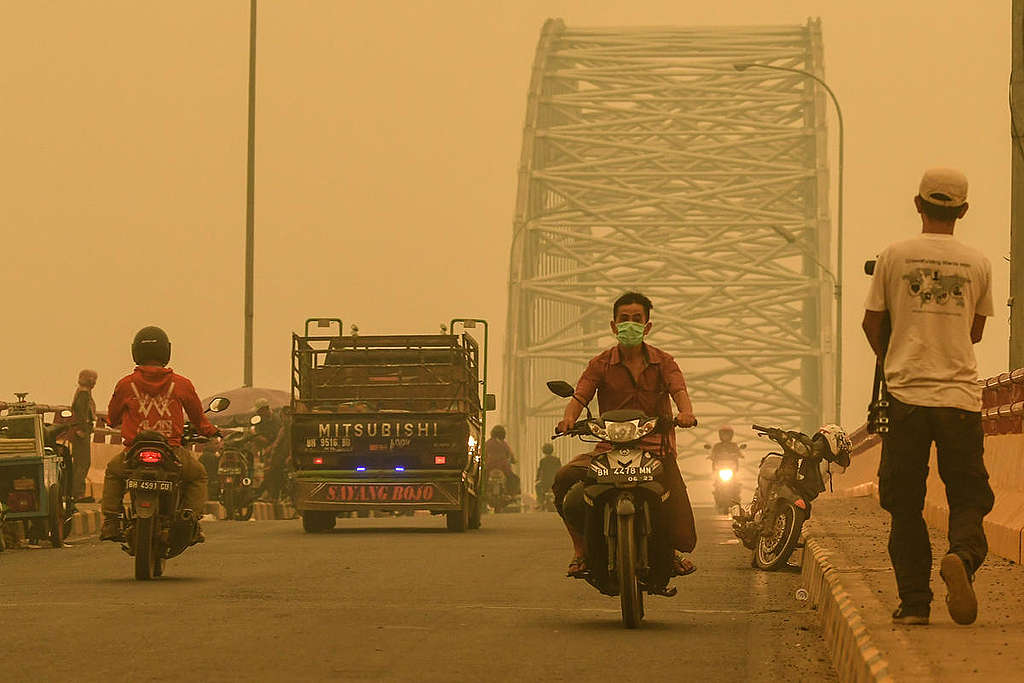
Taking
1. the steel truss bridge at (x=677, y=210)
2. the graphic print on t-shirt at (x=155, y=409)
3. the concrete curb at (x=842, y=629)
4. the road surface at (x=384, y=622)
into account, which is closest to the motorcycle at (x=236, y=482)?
the road surface at (x=384, y=622)

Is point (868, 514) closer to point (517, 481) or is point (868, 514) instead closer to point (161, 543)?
point (161, 543)

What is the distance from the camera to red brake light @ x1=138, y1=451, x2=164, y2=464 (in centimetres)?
1452

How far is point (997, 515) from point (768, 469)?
5.80ft

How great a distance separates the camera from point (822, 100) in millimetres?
100812

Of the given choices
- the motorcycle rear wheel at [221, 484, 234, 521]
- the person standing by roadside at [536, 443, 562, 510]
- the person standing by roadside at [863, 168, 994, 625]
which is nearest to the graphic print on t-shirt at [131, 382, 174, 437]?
the person standing by roadside at [863, 168, 994, 625]

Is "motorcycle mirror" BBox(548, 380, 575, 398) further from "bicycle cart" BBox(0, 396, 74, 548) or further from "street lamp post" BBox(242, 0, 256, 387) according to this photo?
"street lamp post" BBox(242, 0, 256, 387)

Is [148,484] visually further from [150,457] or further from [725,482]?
[725,482]

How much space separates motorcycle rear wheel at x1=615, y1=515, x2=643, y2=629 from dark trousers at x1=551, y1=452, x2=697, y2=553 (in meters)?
0.32

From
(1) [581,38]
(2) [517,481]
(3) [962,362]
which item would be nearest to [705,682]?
(3) [962,362]

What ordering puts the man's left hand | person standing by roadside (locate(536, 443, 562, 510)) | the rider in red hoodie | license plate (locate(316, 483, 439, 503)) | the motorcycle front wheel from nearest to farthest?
the man's left hand → the rider in red hoodie → the motorcycle front wheel → license plate (locate(316, 483, 439, 503)) → person standing by roadside (locate(536, 443, 562, 510))

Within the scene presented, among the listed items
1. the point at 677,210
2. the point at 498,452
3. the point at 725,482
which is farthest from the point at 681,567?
the point at 677,210

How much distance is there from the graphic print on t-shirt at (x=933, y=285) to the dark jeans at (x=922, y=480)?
1.42 ft

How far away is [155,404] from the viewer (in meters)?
14.7

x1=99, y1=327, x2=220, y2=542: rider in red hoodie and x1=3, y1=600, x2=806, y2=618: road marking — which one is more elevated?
x1=99, y1=327, x2=220, y2=542: rider in red hoodie
